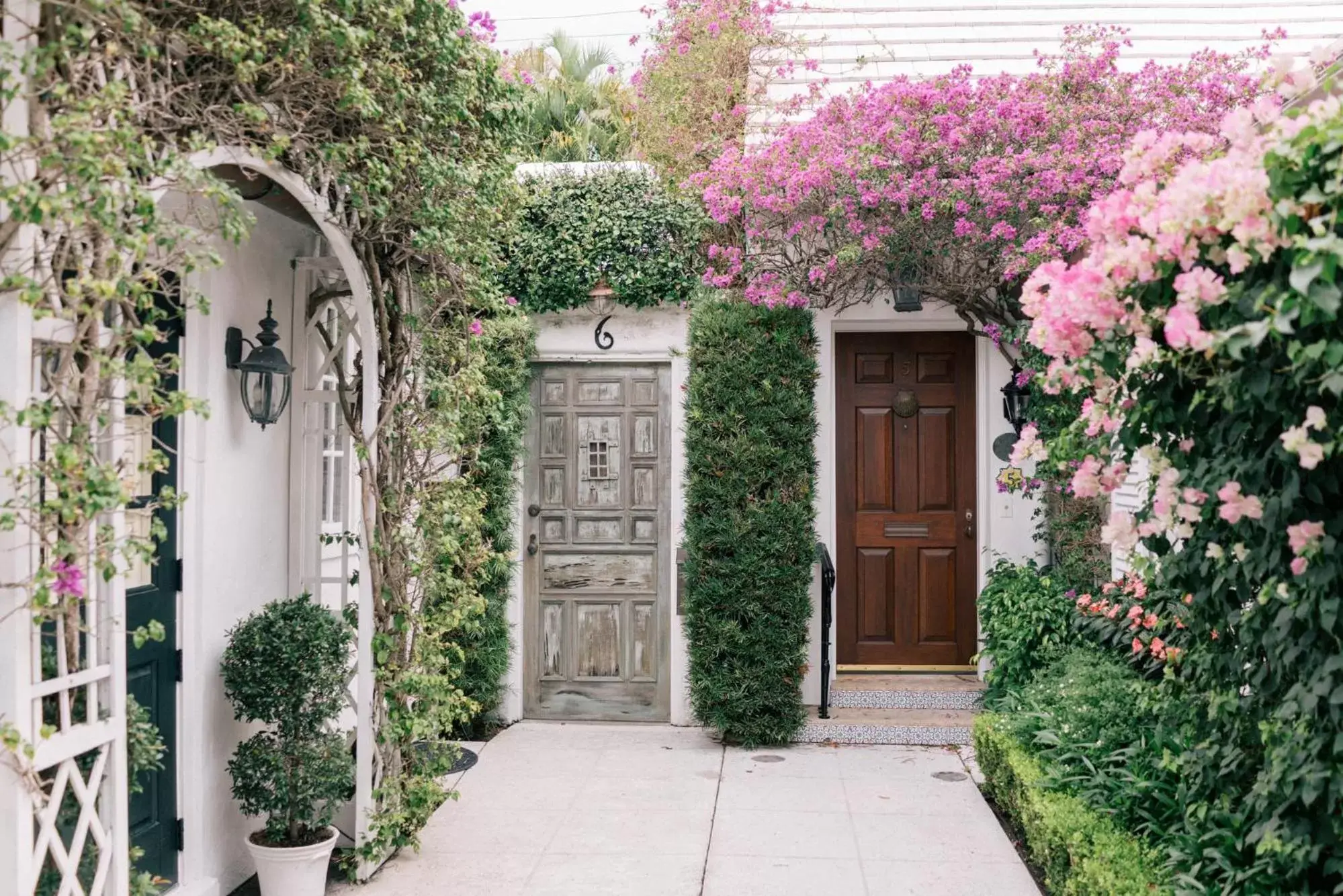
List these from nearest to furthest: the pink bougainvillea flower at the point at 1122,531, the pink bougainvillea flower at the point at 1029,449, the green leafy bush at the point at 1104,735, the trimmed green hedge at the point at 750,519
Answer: the pink bougainvillea flower at the point at 1122,531 < the pink bougainvillea flower at the point at 1029,449 < the green leafy bush at the point at 1104,735 < the trimmed green hedge at the point at 750,519

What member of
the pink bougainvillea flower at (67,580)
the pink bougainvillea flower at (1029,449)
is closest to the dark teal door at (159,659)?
the pink bougainvillea flower at (67,580)

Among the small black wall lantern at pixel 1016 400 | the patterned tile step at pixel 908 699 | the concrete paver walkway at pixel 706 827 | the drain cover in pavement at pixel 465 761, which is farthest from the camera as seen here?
the patterned tile step at pixel 908 699

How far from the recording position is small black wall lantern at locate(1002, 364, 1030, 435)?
6273 mm

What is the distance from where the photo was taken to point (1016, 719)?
4.69 meters

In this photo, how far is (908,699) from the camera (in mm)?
6523

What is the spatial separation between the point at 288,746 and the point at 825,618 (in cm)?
336

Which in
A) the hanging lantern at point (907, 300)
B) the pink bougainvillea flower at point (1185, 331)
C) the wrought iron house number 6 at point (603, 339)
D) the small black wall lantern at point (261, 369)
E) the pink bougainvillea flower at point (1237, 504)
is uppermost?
the hanging lantern at point (907, 300)

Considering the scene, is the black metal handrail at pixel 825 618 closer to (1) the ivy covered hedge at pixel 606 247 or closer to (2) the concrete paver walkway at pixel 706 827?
(2) the concrete paver walkway at pixel 706 827

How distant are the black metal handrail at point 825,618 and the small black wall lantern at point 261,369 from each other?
3.26 m

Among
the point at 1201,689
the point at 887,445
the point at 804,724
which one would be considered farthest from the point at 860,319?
the point at 1201,689

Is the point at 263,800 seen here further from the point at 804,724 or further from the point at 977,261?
the point at 977,261

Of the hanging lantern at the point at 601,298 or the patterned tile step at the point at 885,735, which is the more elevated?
the hanging lantern at the point at 601,298

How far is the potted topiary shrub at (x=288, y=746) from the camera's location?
3801 millimetres

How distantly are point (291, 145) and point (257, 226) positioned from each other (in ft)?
3.45
